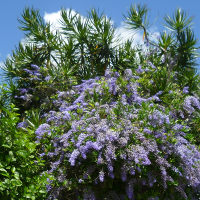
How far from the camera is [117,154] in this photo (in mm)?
4758

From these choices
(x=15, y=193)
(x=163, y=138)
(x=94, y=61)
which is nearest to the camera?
(x=15, y=193)

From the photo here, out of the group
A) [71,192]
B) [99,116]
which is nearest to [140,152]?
[99,116]

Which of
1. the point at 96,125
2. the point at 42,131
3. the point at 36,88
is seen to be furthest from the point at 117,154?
the point at 36,88

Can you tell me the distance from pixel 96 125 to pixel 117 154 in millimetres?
556

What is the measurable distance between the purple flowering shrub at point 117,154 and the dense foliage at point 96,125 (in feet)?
0.05

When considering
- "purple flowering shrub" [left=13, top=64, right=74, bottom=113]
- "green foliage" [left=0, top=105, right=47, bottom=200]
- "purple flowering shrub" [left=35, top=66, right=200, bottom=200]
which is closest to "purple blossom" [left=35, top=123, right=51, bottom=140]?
"purple flowering shrub" [left=35, top=66, right=200, bottom=200]

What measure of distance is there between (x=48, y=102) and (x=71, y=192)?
2761mm

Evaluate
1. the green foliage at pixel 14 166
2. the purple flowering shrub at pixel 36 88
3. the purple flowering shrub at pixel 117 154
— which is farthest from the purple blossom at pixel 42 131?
the purple flowering shrub at pixel 36 88

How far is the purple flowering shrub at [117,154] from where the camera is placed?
473cm

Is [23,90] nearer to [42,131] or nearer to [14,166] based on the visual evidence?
[42,131]

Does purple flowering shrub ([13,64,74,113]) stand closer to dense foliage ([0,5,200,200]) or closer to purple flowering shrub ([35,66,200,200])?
dense foliage ([0,5,200,200])

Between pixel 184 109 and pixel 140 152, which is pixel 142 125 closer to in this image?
pixel 140 152

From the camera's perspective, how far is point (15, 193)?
3838 millimetres

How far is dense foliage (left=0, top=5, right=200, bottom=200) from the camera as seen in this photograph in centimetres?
450
